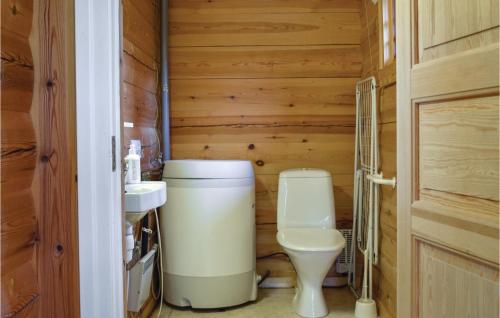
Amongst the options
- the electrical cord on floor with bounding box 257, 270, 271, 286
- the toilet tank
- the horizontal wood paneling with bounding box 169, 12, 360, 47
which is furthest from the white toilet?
the horizontal wood paneling with bounding box 169, 12, 360, 47

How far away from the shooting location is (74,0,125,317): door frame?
50.4 inches

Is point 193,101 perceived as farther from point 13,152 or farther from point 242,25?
point 13,152

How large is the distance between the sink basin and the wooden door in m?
0.92

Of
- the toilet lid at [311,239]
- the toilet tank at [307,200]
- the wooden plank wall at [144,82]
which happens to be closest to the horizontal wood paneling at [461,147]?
the toilet lid at [311,239]

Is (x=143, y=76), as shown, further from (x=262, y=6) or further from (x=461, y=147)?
(x=461, y=147)

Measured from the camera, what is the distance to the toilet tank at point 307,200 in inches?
112

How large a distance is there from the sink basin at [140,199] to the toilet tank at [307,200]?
3.61ft

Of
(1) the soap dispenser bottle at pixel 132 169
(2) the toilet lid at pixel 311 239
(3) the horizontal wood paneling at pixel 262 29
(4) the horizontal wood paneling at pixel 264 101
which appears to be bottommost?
(2) the toilet lid at pixel 311 239

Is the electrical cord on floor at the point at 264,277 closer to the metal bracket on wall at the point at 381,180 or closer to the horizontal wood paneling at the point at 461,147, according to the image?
the metal bracket on wall at the point at 381,180

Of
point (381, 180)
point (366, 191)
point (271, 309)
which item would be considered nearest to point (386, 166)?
point (381, 180)

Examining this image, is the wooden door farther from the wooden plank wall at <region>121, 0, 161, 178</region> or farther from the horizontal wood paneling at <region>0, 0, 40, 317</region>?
the wooden plank wall at <region>121, 0, 161, 178</region>

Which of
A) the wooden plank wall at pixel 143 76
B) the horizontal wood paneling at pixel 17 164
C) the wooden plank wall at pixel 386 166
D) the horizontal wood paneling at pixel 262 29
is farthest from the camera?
the horizontal wood paneling at pixel 262 29

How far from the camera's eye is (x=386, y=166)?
248 centimetres

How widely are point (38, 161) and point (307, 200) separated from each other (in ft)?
6.49
